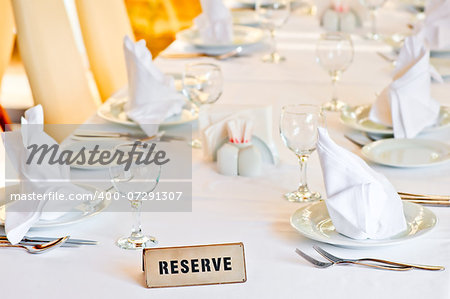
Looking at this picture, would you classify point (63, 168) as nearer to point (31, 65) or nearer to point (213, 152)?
point (213, 152)

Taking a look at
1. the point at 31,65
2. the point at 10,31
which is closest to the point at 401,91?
the point at 31,65

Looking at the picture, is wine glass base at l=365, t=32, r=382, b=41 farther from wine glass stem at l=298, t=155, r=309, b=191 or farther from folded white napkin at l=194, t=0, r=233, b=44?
wine glass stem at l=298, t=155, r=309, b=191

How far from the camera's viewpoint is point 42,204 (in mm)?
Answer: 1276

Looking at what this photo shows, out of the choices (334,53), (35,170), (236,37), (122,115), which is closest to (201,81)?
(122,115)

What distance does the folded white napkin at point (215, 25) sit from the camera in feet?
8.83

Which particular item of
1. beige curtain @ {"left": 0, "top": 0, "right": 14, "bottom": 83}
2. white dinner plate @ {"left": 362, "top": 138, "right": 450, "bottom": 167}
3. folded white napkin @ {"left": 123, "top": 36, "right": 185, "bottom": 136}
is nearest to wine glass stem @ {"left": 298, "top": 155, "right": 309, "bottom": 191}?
white dinner plate @ {"left": 362, "top": 138, "right": 450, "bottom": 167}

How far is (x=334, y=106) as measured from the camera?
2.04 meters

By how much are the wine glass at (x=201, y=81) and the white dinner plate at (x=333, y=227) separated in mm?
Answer: 583

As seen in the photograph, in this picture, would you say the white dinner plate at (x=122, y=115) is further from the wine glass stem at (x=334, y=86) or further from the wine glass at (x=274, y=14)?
the wine glass at (x=274, y=14)

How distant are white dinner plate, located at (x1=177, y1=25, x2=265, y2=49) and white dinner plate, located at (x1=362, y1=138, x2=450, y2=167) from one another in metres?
1.16

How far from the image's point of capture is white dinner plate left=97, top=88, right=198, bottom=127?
1854 millimetres

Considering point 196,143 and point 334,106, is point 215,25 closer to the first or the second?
point 334,106

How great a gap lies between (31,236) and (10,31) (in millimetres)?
1939

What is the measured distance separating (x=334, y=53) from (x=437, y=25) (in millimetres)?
705
